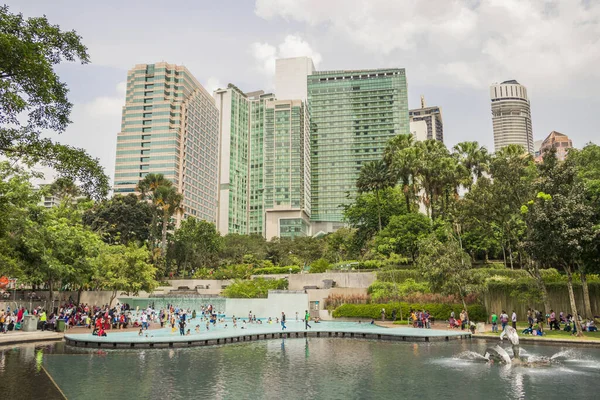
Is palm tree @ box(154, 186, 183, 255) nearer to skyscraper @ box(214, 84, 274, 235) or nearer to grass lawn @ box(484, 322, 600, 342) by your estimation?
grass lawn @ box(484, 322, 600, 342)

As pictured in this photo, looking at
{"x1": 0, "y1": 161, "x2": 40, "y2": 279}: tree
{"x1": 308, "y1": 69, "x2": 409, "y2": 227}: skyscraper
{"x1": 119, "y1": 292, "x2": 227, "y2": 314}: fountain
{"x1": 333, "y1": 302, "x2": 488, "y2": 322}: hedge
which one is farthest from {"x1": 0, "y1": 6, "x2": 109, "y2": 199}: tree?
{"x1": 308, "y1": 69, "x2": 409, "y2": 227}: skyscraper

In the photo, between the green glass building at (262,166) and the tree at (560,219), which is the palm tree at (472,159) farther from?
the green glass building at (262,166)

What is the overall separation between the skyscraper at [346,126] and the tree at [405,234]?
97.3m

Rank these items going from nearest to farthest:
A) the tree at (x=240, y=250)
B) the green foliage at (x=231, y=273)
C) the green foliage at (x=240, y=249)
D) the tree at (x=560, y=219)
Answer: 1. the tree at (x=560, y=219)
2. the green foliage at (x=231, y=273)
3. the green foliage at (x=240, y=249)
4. the tree at (x=240, y=250)

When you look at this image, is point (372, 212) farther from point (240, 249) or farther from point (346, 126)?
point (346, 126)

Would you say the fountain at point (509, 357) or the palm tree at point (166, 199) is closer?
the fountain at point (509, 357)

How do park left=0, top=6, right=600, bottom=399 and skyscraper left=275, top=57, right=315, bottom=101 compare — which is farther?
skyscraper left=275, top=57, right=315, bottom=101

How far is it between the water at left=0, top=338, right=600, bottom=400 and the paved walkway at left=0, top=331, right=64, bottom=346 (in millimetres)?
2516

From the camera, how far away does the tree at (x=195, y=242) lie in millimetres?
82312

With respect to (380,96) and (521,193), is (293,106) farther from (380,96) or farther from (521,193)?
(521,193)

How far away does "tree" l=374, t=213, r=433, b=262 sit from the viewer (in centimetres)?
5388

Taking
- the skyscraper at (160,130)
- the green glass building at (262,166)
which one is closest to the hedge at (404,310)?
the skyscraper at (160,130)

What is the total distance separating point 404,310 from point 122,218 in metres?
60.1

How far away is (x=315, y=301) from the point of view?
46719 millimetres
